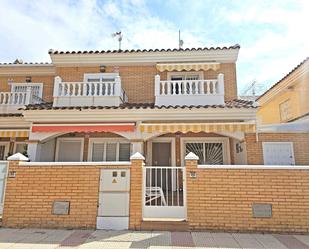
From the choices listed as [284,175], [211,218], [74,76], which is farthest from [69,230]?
[74,76]

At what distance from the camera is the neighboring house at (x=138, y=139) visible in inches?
403

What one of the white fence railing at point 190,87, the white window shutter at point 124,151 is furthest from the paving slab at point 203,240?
the white fence railing at point 190,87

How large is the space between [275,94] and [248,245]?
64.3ft

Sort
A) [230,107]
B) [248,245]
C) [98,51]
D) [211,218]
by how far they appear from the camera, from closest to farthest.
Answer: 1. [248,245]
2. [211,218]
3. [230,107]
4. [98,51]

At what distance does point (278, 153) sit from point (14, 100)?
2087 cm

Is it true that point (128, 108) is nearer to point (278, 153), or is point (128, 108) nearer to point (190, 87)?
point (190, 87)

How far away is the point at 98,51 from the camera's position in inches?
810

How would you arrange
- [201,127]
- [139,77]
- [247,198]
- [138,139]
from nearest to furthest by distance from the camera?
[247,198], [201,127], [138,139], [139,77]

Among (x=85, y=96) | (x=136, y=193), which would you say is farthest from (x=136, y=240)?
(x=85, y=96)

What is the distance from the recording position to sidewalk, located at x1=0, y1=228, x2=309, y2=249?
27.3 feet

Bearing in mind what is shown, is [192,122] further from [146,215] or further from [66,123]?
[66,123]

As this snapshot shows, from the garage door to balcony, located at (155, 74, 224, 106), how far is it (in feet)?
14.5

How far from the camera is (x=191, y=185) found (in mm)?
10258

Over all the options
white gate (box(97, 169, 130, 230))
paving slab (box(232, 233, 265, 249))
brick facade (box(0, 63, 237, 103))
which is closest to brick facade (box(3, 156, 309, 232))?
white gate (box(97, 169, 130, 230))
